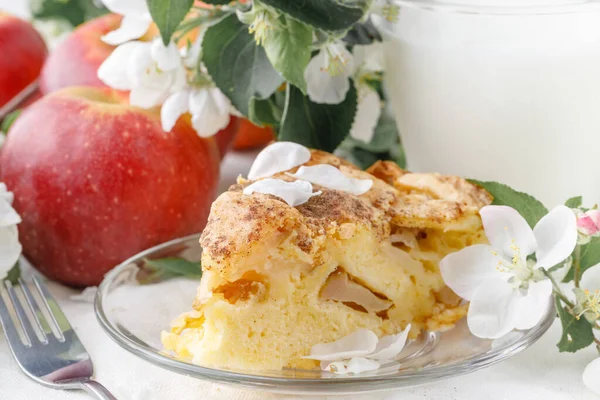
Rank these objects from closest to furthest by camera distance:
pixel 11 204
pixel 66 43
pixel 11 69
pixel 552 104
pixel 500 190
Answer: pixel 500 190, pixel 552 104, pixel 11 204, pixel 66 43, pixel 11 69

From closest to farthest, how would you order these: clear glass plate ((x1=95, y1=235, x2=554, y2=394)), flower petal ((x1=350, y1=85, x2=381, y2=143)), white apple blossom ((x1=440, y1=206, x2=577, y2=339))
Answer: clear glass plate ((x1=95, y1=235, x2=554, y2=394))
white apple blossom ((x1=440, y1=206, x2=577, y2=339))
flower petal ((x1=350, y1=85, x2=381, y2=143))

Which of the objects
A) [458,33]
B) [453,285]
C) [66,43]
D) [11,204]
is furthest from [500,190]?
[66,43]

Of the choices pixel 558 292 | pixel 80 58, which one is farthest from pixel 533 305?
pixel 80 58

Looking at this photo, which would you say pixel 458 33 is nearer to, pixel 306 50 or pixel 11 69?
pixel 306 50

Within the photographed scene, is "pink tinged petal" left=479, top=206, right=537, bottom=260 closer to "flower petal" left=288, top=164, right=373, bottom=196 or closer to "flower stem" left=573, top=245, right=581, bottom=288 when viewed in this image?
→ "flower stem" left=573, top=245, right=581, bottom=288

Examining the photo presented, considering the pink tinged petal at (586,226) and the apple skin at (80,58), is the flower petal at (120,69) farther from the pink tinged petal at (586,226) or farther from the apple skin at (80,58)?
the pink tinged petal at (586,226)

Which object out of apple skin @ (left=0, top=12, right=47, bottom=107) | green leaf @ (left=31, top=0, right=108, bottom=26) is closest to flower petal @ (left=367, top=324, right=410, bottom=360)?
apple skin @ (left=0, top=12, right=47, bottom=107)
